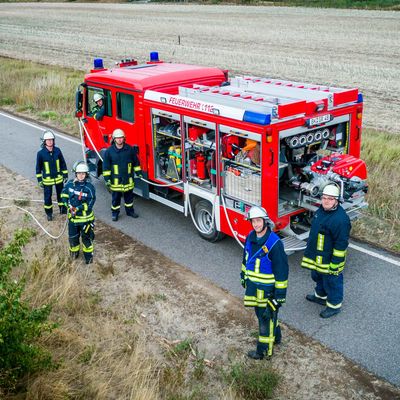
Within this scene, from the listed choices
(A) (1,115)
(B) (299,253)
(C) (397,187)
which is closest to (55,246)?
(B) (299,253)

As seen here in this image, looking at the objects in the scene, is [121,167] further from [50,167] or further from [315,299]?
[315,299]

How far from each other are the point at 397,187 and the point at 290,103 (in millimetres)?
3687

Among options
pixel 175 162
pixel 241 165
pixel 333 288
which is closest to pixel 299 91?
pixel 241 165

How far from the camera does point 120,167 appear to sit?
9.55m

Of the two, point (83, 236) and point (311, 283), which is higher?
point (83, 236)

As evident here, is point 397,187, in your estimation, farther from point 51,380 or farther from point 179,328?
point 51,380

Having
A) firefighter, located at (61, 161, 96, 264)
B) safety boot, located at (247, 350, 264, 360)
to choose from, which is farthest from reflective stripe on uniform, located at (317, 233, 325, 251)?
firefighter, located at (61, 161, 96, 264)

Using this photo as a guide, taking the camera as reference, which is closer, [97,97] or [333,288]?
[333,288]

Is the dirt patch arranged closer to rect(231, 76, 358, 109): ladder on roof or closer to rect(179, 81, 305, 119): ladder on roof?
rect(179, 81, 305, 119): ladder on roof

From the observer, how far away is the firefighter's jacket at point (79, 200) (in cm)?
809

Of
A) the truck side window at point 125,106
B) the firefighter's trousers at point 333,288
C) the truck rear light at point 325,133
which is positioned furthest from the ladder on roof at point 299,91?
the firefighter's trousers at point 333,288

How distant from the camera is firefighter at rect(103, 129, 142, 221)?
31.0 feet

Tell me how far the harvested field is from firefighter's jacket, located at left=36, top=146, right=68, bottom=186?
9170mm

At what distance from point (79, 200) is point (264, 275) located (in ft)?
11.5
